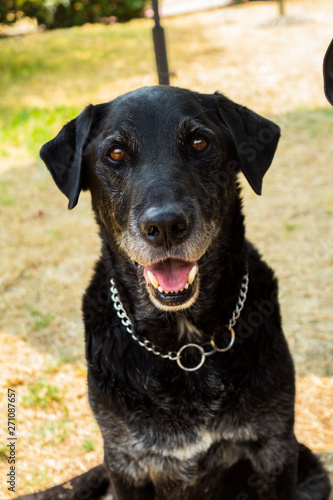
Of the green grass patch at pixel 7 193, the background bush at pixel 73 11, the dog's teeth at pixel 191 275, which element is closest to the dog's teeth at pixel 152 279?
the dog's teeth at pixel 191 275

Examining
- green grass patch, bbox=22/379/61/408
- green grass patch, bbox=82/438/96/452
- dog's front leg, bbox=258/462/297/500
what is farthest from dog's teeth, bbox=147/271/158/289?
green grass patch, bbox=22/379/61/408

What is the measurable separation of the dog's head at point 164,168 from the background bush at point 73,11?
11938 millimetres

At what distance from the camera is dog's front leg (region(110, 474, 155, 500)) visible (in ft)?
8.87

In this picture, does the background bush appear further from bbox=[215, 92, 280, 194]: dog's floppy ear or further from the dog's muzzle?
the dog's muzzle

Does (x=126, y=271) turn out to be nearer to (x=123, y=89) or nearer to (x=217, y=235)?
(x=217, y=235)

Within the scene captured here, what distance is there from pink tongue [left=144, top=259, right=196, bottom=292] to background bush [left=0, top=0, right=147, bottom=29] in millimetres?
12423

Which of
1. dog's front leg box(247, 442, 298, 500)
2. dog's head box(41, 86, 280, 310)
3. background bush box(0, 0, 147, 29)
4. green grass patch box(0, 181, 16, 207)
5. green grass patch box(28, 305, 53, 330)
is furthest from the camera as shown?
background bush box(0, 0, 147, 29)

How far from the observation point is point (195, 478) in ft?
8.69

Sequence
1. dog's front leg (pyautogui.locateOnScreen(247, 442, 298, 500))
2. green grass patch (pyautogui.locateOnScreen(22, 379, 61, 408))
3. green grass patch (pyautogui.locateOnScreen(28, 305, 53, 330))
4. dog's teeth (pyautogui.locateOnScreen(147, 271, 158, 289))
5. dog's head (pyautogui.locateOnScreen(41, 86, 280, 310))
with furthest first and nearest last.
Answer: green grass patch (pyautogui.locateOnScreen(28, 305, 53, 330)), green grass patch (pyautogui.locateOnScreen(22, 379, 61, 408)), dog's front leg (pyautogui.locateOnScreen(247, 442, 298, 500)), dog's teeth (pyautogui.locateOnScreen(147, 271, 158, 289)), dog's head (pyautogui.locateOnScreen(41, 86, 280, 310))

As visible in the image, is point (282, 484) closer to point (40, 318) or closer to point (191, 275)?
point (191, 275)

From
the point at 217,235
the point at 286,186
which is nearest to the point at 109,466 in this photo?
the point at 217,235

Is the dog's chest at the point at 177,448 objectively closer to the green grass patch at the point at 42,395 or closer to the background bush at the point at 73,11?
the green grass patch at the point at 42,395

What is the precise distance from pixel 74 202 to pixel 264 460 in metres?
1.40

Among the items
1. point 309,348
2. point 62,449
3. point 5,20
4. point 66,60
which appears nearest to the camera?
point 62,449
